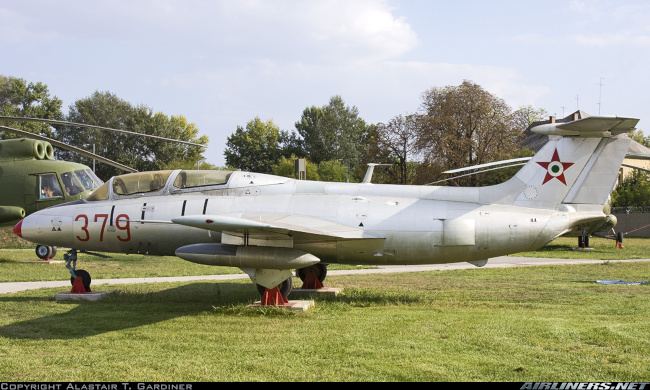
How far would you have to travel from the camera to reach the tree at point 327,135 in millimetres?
75250

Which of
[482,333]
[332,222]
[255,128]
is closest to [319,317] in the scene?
[332,222]

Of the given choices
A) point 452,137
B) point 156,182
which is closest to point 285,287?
point 156,182

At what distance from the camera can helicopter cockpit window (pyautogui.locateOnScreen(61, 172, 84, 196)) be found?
2016 centimetres

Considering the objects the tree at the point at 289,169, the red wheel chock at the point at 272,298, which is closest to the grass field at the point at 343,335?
the red wheel chock at the point at 272,298

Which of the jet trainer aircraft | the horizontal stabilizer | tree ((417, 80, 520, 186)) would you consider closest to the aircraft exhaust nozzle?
the jet trainer aircraft

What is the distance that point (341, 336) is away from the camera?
8477 mm

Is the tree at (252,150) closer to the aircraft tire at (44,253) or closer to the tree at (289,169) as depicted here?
the tree at (289,169)

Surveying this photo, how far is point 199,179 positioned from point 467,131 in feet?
108

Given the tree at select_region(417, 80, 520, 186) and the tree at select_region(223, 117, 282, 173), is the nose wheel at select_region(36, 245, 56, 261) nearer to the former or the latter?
the tree at select_region(417, 80, 520, 186)

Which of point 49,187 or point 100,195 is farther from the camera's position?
point 49,187

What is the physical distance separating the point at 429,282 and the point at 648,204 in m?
43.0

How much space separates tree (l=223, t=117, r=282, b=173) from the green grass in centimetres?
6041

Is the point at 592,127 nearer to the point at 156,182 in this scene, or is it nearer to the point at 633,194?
the point at 156,182

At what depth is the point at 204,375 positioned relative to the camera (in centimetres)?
647
